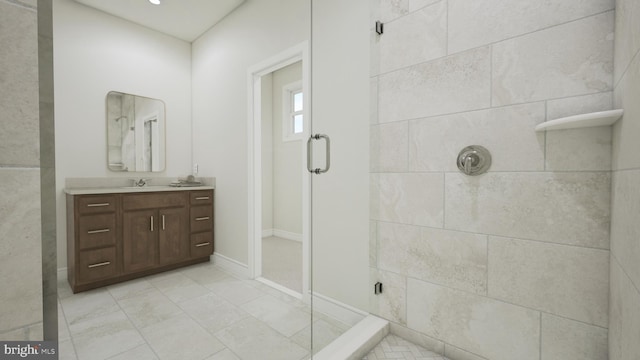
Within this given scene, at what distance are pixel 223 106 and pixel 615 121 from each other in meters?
2.53

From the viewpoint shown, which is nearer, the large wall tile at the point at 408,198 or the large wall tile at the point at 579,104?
the large wall tile at the point at 579,104

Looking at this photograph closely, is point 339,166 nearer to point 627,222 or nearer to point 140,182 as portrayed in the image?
point 627,222

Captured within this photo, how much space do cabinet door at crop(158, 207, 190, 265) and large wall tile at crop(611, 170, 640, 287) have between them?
9.58 ft

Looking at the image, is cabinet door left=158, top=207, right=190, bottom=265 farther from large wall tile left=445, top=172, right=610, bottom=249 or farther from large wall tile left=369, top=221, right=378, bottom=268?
large wall tile left=445, top=172, right=610, bottom=249

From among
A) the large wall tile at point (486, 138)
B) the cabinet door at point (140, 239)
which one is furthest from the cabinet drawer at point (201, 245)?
the large wall tile at point (486, 138)

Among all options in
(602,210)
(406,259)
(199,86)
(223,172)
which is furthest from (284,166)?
(602,210)

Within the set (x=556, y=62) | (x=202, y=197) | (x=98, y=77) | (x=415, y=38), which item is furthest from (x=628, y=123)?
(x=202, y=197)

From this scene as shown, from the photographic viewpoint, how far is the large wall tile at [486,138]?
1.16 metres

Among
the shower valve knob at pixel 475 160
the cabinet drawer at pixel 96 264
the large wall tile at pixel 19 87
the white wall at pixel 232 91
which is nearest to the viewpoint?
the large wall tile at pixel 19 87

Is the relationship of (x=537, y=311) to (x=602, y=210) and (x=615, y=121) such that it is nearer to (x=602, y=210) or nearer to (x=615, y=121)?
(x=602, y=210)

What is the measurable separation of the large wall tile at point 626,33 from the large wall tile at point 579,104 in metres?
0.07

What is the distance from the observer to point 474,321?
1308 millimetres

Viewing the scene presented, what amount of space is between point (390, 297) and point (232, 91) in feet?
7.18

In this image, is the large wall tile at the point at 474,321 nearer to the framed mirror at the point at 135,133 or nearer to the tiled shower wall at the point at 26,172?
the tiled shower wall at the point at 26,172
